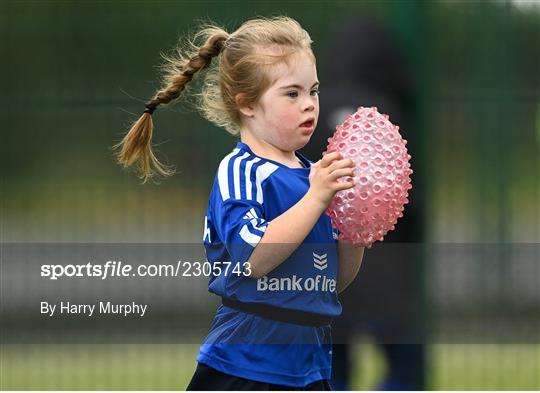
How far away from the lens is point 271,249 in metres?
2.57

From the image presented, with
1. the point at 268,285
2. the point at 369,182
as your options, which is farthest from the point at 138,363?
the point at 369,182

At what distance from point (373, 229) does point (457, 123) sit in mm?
2103

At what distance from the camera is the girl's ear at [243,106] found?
2.81 metres

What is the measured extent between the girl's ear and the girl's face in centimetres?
2

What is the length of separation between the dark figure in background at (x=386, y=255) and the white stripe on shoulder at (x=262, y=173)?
1.71 m

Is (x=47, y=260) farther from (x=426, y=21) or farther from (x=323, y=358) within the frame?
(x=323, y=358)

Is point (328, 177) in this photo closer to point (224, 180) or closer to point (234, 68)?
point (224, 180)

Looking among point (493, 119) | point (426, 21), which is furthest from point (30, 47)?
point (493, 119)

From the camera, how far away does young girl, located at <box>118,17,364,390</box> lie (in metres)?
2.62

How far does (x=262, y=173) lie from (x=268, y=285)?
0.26 metres

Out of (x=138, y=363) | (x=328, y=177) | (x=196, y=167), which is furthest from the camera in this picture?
(x=138, y=363)

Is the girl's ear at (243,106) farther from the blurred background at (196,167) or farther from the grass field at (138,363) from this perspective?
the grass field at (138,363)

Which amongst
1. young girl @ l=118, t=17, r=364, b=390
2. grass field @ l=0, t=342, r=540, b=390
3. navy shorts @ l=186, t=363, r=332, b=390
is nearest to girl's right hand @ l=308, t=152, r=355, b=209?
young girl @ l=118, t=17, r=364, b=390

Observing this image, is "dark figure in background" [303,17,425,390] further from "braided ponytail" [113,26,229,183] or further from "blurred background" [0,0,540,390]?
"braided ponytail" [113,26,229,183]
